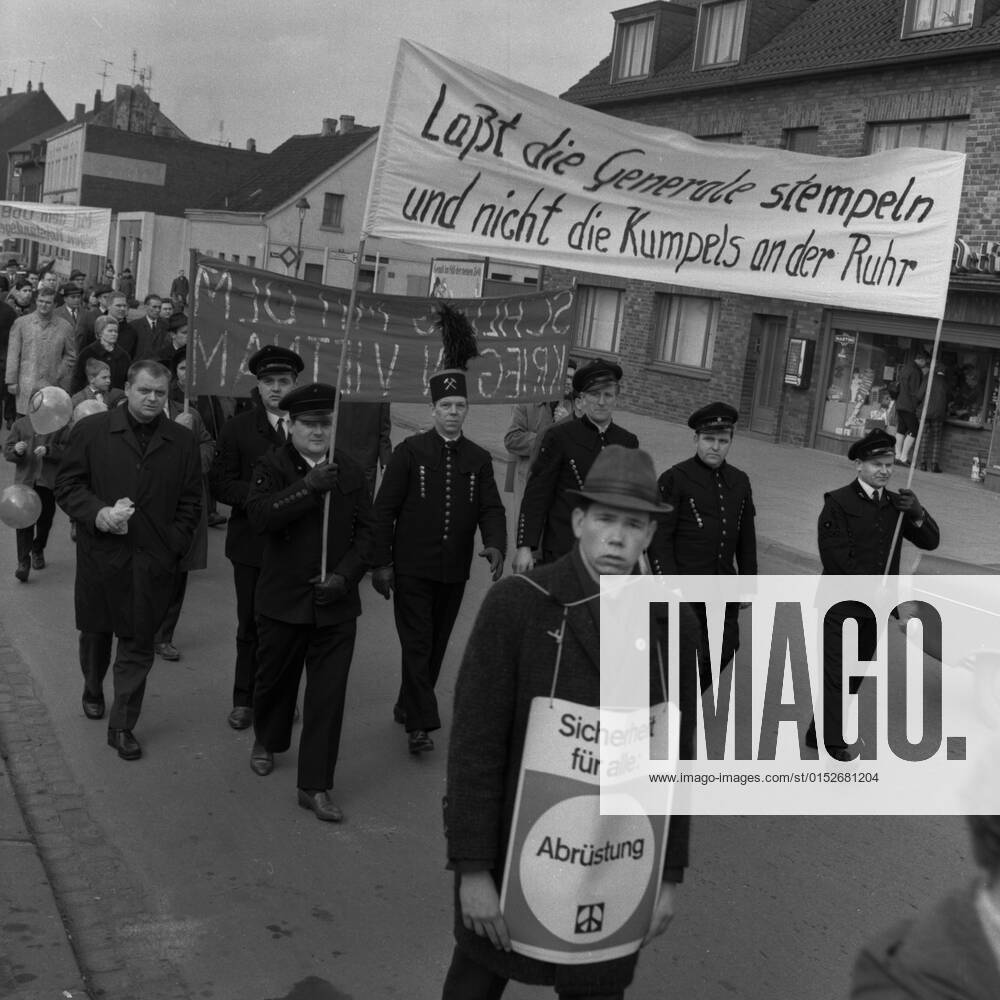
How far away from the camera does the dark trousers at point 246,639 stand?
6.79m

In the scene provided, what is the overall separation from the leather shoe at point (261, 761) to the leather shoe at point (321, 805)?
42 cm

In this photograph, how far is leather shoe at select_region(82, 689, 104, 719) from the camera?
659 centimetres

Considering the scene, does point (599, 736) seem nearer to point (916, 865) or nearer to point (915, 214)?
point (916, 865)

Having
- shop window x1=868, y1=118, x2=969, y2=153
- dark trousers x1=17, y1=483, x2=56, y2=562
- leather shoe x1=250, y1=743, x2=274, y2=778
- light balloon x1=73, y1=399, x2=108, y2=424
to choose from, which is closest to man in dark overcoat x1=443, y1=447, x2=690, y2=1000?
leather shoe x1=250, y1=743, x2=274, y2=778

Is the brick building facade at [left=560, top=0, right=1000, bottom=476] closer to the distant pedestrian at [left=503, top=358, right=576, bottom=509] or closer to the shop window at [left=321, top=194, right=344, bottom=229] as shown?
the distant pedestrian at [left=503, top=358, right=576, bottom=509]

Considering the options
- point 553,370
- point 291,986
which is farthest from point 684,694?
point 553,370

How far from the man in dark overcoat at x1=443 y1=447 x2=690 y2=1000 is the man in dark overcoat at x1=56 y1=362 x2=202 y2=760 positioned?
3267 millimetres

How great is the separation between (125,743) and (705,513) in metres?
3.06

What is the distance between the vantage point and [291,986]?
421cm

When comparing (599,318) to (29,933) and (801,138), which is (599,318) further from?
(29,933)

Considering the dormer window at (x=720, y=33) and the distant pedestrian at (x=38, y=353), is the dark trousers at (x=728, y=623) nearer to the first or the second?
the distant pedestrian at (x=38, y=353)

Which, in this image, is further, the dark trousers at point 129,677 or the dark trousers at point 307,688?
the dark trousers at point 129,677

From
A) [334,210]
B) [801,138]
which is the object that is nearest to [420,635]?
[801,138]

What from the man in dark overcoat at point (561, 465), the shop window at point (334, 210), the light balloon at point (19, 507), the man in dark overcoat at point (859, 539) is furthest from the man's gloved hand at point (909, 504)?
the shop window at point (334, 210)
